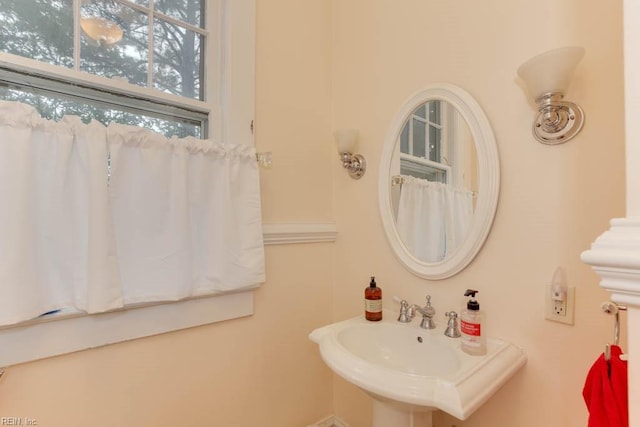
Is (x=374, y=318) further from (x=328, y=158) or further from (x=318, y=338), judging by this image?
(x=328, y=158)

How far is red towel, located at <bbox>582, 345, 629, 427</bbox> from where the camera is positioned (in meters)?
0.59

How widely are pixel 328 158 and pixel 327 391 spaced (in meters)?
1.30

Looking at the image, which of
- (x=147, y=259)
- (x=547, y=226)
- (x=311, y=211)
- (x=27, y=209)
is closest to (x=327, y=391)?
(x=311, y=211)

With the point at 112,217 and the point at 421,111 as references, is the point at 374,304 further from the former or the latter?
the point at 112,217

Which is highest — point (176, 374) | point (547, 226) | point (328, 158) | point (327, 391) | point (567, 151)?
point (328, 158)

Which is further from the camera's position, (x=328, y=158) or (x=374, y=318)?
(x=328, y=158)

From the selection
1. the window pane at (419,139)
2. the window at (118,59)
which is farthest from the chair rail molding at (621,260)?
the window at (118,59)

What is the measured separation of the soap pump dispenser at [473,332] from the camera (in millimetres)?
977

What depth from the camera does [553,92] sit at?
88 centimetres

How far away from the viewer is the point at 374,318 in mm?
1328

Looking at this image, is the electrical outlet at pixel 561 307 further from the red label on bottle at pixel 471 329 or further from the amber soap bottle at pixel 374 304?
the amber soap bottle at pixel 374 304

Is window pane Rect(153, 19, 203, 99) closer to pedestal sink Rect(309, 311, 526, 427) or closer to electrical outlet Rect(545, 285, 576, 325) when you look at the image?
pedestal sink Rect(309, 311, 526, 427)

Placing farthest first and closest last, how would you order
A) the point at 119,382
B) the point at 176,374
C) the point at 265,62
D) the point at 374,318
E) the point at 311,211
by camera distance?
1. the point at 311,211
2. the point at 265,62
3. the point at 374,318
4. the point at 176,374
5. the point at 119,382

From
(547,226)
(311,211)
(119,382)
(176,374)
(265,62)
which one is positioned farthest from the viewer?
(311,211)
